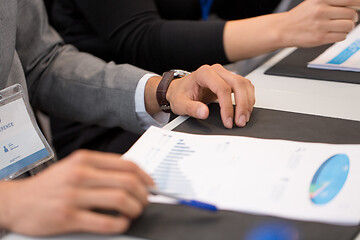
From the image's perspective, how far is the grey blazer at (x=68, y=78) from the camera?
927 millimetres

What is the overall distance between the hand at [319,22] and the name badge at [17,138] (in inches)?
21.9

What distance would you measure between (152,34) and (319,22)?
1.35 feet

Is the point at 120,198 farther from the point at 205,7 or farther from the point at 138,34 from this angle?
the point at 205,7

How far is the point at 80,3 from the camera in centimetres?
113

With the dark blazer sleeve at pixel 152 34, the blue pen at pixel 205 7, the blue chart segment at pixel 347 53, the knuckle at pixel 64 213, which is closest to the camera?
the knuckle at pixel 64 213

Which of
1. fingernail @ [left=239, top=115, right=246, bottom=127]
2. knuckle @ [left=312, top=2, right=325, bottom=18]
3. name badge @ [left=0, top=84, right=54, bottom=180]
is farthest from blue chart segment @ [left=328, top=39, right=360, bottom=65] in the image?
name badge @ [left=0, top=84, right=54, bottom=180]

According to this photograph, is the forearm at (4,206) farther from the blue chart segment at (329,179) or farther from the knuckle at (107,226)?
the blue chart segment at (329,179)

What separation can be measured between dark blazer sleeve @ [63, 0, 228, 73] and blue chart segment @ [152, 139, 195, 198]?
1.61ft

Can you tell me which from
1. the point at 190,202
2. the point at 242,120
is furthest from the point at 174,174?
the point at 242,120

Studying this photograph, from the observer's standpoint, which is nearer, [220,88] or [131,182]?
[131,182]

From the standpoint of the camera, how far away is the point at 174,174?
58 cm

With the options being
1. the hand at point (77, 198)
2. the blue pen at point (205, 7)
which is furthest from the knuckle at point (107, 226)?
the blue pen at point (205, 7)

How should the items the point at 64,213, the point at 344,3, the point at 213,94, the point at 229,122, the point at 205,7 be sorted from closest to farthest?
1. the point at 64,213
2. the point at 229,122
3. the point at 213,94
4. the point at 344,3
5. the point at 205,7

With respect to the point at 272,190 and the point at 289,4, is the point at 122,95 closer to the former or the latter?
the point at 272,190
